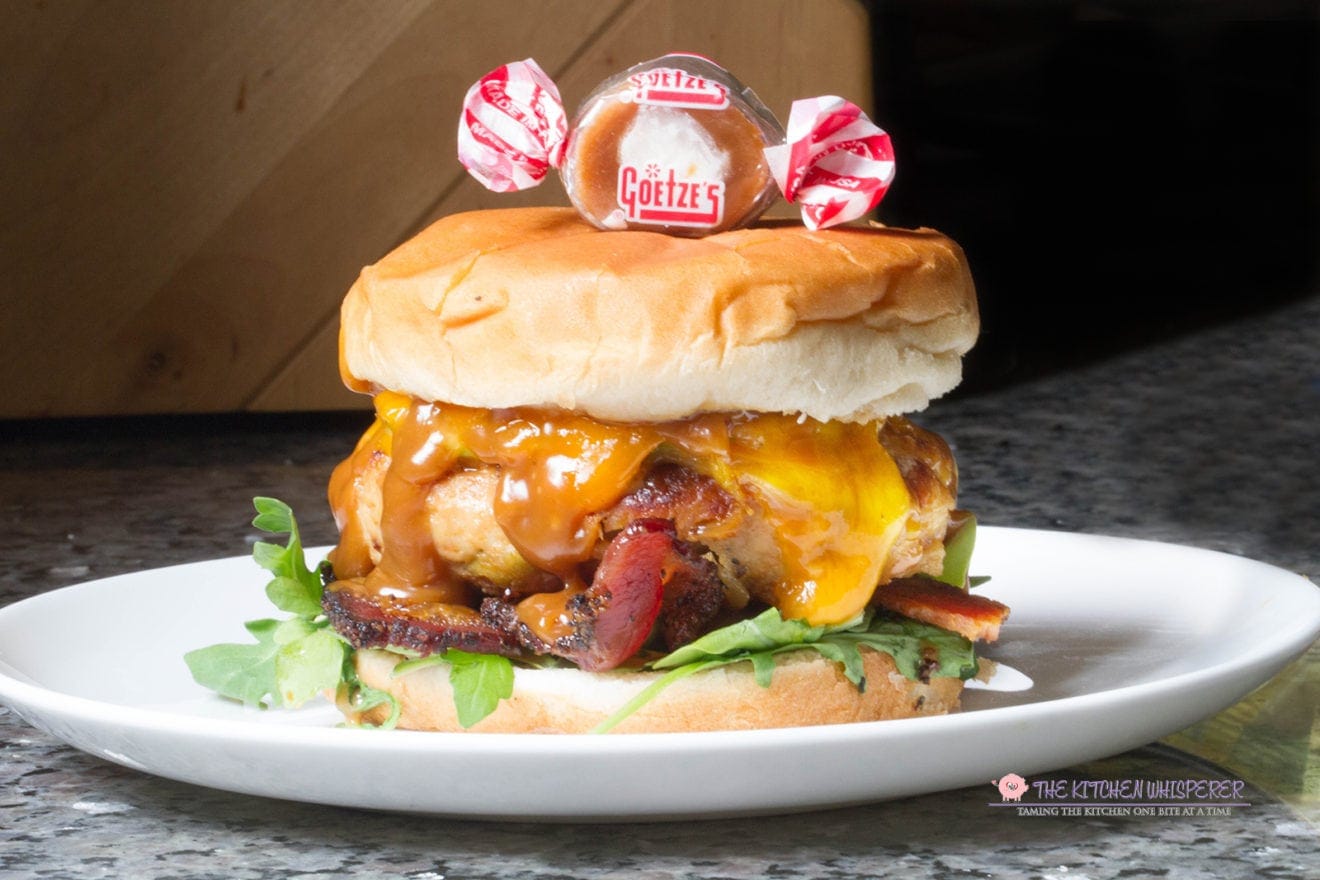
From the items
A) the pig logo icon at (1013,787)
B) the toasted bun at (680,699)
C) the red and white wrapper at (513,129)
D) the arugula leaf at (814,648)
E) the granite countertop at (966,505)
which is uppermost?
the red and white wrapper at (513,129)

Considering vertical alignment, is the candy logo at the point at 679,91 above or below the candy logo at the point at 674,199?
above

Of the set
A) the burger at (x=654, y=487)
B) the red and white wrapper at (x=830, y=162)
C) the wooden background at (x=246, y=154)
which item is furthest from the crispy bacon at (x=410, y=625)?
the wooden background at (x=246, y=154)

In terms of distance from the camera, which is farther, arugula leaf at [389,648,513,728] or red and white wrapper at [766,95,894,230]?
red and white wrapper at [766,95,894,230]

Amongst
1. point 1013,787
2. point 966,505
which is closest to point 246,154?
point 966,505

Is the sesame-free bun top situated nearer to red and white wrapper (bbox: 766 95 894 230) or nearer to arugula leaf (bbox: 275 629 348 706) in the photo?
red and white wrapper (bbox: 766 95 894 230)

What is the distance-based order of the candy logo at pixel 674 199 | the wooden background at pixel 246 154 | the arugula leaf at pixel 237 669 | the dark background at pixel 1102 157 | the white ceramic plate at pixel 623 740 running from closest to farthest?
the white ceramic plate at pixel 623 740, the candy logo at pixel 674 199, the arugula leaf at pixel 237 669, the wooden background at pixel 246 154, the dark background at pixel 1102 157

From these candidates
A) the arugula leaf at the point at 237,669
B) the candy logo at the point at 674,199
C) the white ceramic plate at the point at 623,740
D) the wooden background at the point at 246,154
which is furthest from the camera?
the wooden background at the point at 246,154


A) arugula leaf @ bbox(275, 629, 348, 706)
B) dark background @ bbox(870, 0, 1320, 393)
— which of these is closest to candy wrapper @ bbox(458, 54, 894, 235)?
arugula leaf @ bbox(275, 629, 348, 706)

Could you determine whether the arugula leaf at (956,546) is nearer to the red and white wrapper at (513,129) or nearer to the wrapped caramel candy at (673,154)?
the wrapped caramel candy at (673,154)
